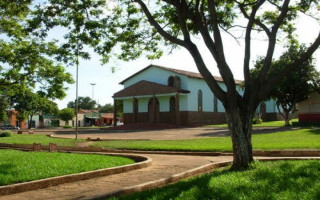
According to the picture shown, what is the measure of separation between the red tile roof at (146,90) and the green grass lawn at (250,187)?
37928mm

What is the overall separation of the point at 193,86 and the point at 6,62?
3445 cm

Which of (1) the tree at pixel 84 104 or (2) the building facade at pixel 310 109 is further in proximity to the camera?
(1) the tree at pixel 84 104

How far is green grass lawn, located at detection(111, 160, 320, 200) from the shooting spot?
19.9 ft

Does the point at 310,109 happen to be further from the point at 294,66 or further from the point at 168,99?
the point at 294,66

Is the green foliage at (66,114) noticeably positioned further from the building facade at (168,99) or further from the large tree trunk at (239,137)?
the large tree trunk at (239,137)

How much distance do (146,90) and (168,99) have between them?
3299 millimetres

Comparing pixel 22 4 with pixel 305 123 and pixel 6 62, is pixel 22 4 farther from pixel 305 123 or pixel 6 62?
pixel 305 123

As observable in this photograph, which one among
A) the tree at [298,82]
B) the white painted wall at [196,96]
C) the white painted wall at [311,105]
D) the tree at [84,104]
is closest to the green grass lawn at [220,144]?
the tree at [298,82]

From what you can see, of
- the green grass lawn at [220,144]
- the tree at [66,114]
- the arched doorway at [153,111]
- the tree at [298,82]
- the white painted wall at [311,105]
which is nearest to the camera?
the green grass lawn at [220,144]

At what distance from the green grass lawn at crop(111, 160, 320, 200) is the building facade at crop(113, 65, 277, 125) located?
37.9 m

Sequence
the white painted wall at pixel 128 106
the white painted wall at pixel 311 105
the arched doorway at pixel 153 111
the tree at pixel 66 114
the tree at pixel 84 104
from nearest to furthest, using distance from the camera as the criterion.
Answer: the white painted wall at pixel 311 105 → the arched doorway at pixel 153 111 → the white painted wall at pixel 128 106 → the tree at pixel 66 114 → the tree at pixel 84 104

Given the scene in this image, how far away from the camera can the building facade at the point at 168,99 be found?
48.2 metres

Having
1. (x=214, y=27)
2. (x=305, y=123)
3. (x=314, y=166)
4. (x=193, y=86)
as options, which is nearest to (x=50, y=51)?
(x=214, y=27)

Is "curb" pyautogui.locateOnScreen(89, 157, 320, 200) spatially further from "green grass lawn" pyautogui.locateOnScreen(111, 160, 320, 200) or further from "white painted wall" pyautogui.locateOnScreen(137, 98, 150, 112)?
"white painted wall" pyautogui.locateOnScreen(137, 98, 150, 112)
